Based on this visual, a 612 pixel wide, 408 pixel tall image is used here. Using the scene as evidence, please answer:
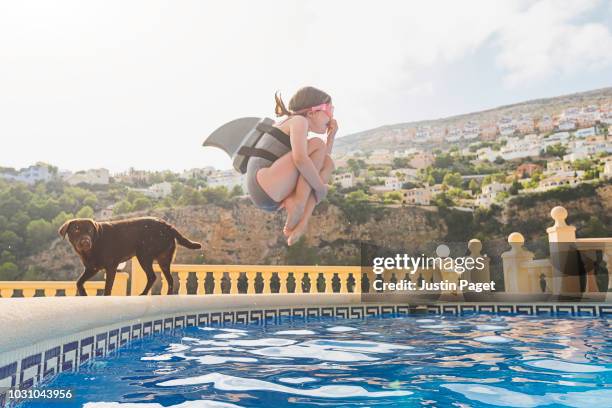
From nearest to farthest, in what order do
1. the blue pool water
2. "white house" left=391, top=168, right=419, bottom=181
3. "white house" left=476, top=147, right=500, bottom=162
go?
the blue pool water < "white house" left=391, top=168, right=419, bottom=181 < "white house" left=476, top=147, right=500, bottom=162

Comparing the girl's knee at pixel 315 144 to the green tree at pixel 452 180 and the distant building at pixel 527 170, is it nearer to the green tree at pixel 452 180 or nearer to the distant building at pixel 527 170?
→ the green tree at pixel 452 180

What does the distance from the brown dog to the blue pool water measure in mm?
1290

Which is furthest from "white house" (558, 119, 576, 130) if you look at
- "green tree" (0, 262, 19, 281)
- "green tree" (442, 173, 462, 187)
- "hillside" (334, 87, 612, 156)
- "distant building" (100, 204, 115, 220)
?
"green tree" (0, 262, 19, 281)

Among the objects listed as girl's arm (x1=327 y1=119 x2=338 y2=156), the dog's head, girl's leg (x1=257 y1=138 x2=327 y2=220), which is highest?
girl's arm (x1=327 y1=119 x2=338 y2=156)

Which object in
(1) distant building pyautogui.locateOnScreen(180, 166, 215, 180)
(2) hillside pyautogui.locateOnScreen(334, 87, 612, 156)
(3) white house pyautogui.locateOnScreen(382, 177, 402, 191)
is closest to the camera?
(3) white house pyautogui.locateOnScreen(382, 177, 402, 191)

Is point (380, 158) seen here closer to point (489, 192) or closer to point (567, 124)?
point (489, 192)

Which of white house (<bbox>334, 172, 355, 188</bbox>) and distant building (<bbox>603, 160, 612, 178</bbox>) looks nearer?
distant building (<bbox>603, 160, 612, 178</bbox>)

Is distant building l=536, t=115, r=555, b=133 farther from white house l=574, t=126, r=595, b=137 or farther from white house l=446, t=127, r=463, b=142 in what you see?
white house l=446, t=127, r=463, b=142

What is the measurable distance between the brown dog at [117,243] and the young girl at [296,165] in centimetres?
194

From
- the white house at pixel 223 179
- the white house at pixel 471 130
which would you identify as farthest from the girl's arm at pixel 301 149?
the white house at pixel 471 130

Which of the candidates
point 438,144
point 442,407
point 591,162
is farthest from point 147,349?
point 438,144

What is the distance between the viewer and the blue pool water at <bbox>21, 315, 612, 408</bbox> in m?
2.09

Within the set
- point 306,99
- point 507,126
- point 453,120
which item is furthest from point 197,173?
point 306,99

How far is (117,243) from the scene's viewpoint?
18.1ft
